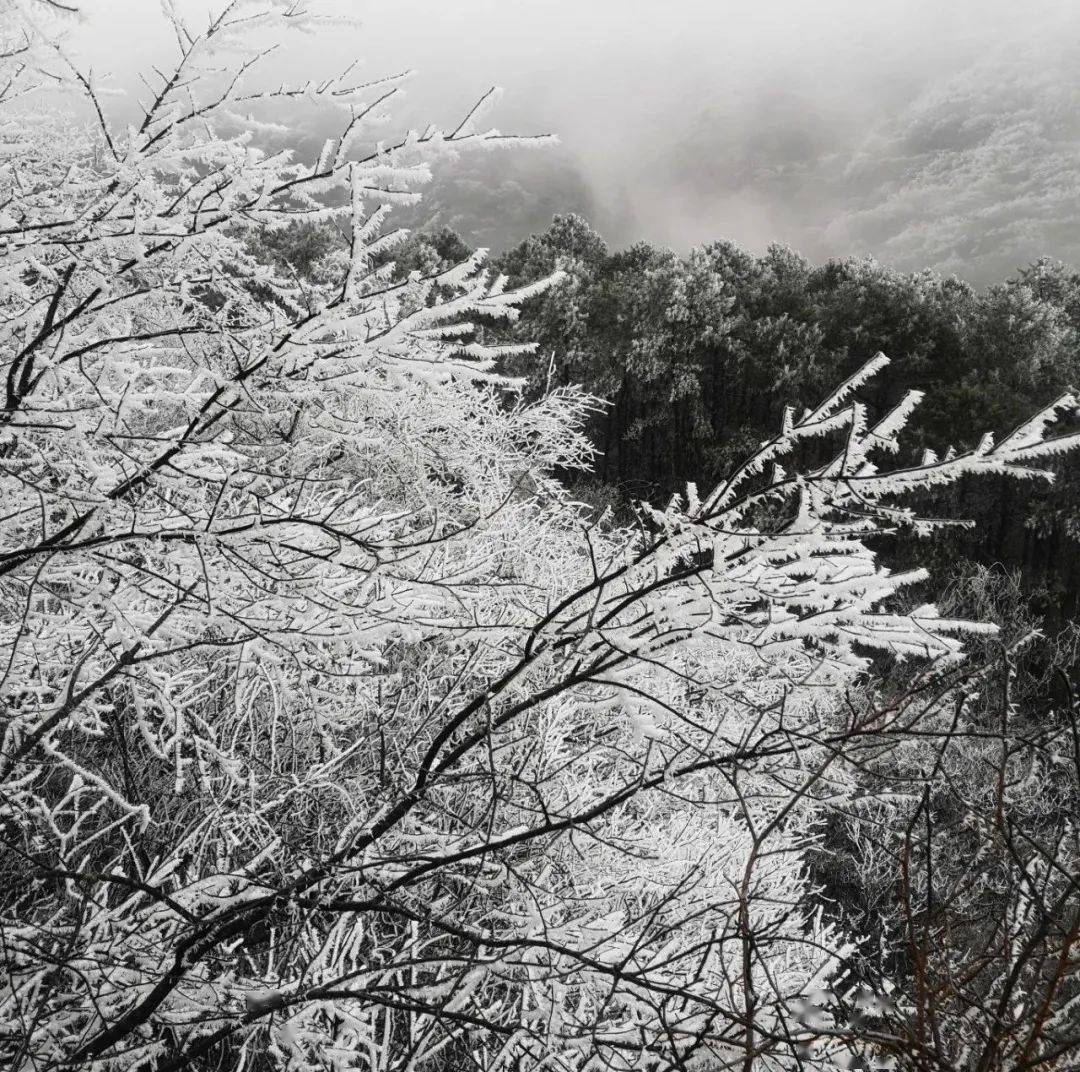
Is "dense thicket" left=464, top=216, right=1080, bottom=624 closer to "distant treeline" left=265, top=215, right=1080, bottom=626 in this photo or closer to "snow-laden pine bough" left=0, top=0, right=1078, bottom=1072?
"distant treeline" left=265, top=215, right=1080, bottom=626

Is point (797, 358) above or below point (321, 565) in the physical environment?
above

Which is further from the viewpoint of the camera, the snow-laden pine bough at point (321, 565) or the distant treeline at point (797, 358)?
the distant treeline at point (797, 358)

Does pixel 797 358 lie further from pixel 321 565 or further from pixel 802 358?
pixel 321 565

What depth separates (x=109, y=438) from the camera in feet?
5.87

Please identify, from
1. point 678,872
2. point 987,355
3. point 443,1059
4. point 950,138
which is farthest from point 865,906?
point 950,138

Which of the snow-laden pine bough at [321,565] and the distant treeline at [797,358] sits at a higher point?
the distant treeline at [797,358]

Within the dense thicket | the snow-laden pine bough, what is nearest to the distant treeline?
the dense thicket

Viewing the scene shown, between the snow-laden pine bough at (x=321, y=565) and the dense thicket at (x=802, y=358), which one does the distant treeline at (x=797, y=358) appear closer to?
the dense thicket at (x=802, y=358)

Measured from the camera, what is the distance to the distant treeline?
16375mm

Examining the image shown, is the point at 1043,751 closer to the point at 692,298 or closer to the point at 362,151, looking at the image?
the point at 362,151

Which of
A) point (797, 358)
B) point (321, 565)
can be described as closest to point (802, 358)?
point (797, 358)

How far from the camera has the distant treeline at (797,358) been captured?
16.4m

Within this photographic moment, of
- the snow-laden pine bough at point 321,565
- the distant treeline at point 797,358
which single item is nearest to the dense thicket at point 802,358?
the distant treeline at point 797,358

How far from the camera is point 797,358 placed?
763 inches
